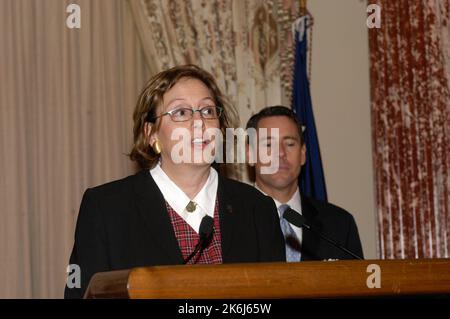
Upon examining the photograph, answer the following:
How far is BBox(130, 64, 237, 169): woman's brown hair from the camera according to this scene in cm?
318

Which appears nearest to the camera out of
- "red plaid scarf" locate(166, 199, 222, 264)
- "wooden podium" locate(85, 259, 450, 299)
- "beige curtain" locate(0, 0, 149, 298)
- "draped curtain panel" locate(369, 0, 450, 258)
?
"wooden podium" locate(85, 259, 450, 299)

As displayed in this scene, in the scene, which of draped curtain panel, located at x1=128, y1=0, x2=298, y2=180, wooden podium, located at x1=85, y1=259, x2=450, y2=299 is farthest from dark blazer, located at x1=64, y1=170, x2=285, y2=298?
draped curtain panel, located at x1=128, y1=0, x2=298, y2=180

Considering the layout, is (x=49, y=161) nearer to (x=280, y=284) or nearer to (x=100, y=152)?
(x=100, y=152)

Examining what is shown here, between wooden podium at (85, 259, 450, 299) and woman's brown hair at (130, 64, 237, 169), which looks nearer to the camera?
wooden podium at (85, 259, 450, 299)

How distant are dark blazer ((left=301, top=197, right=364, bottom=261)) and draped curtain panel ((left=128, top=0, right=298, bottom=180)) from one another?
1097 millimetres

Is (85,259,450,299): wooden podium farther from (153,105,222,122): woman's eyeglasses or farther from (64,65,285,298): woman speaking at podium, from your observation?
(153,105,222,122): woman's eyeglasses

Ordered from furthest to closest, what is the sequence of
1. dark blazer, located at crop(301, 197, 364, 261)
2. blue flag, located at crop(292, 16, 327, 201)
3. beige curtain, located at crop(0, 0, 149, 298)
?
blue flag, located at crop(292, 16, 327, 201) → beige curtain, located at crop(0, 0, 149, 298) → dark blazer, located at crop(301, 197, 364, 261)

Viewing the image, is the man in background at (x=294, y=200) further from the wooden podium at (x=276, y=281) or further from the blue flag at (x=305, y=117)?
the wooden podium at (x=276, y=281)

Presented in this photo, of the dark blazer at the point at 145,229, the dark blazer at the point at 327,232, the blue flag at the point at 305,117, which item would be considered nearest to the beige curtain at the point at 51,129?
the blue flag at the point at 305,117

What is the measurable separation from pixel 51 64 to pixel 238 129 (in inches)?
48.8

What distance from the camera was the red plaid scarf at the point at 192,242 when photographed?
2.92m

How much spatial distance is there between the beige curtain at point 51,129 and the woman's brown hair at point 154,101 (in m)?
1.64

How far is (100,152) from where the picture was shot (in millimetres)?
5141

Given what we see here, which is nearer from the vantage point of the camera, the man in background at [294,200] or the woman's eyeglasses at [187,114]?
the woman's eyeglasses at [187,114]
